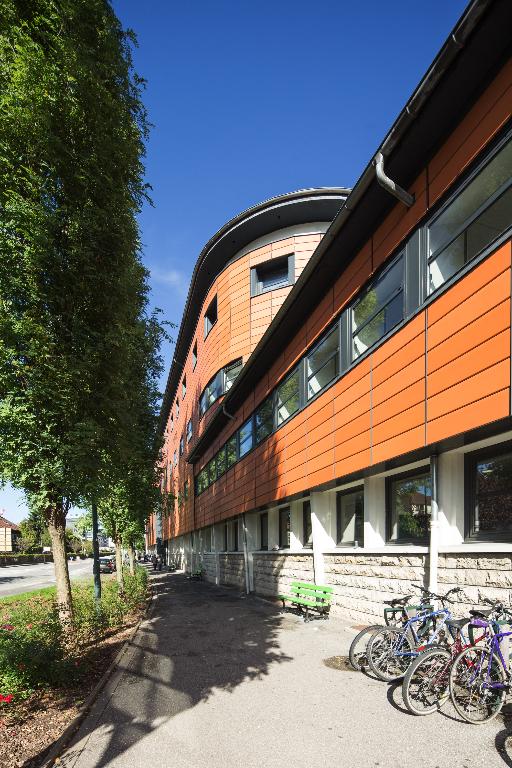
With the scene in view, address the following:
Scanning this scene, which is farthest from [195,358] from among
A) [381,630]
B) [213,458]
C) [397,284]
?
[381,630]

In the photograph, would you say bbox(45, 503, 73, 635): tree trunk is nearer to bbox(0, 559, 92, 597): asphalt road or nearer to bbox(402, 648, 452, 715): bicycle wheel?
bbox(402, 648, 452, 715): bicycle wheel

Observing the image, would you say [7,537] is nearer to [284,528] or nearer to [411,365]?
[284,528]

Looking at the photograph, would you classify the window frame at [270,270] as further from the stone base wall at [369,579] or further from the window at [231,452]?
the stone base wall at [369,579]

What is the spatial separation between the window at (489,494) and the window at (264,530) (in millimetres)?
11916

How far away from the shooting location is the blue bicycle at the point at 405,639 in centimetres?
562

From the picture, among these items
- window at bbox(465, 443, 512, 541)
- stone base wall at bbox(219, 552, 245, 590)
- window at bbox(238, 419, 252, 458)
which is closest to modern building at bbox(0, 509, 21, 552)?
stone base wall at bbox(219, 552, 245, 590)

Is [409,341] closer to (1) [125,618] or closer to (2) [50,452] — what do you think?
(2) [50,452]

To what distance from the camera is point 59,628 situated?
6625 millimetres

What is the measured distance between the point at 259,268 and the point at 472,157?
1620 cm

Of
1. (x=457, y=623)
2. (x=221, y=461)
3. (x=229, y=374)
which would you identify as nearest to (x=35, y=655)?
(x=457, y=623)

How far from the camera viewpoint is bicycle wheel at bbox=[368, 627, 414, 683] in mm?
6020

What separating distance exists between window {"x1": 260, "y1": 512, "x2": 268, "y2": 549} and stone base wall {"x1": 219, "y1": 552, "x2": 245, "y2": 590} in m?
2.16

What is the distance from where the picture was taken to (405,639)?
5.98 meters

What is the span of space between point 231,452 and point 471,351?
15937mm
